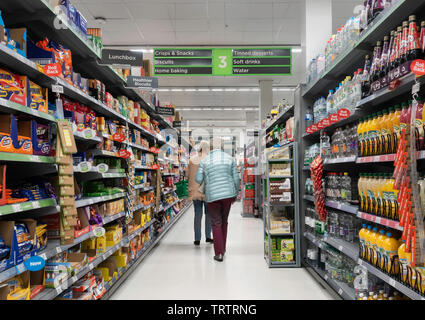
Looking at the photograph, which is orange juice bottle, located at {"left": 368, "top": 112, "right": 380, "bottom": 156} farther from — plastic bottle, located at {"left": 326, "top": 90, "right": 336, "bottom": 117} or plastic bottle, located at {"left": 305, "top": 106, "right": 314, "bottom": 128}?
A: plastic bottle, located at {"left": 305, "top": 106, "right": 314, "bottom": 128}

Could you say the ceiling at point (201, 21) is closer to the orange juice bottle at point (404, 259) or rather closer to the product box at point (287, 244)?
the product box at point (287, 244)

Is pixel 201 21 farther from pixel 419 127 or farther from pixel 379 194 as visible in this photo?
pixel 419 127

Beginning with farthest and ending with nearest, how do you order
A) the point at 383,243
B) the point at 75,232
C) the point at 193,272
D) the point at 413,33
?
1. the point at 193,272
2. the point at 75,232
3. the point at 383,243
4. the point at 413,33

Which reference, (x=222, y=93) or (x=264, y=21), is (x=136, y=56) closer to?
(x=264, y=21)

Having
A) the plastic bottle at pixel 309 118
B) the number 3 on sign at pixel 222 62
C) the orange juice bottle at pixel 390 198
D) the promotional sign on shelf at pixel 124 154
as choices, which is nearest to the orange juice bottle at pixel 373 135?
the orange juice bottle at pixel 390 198

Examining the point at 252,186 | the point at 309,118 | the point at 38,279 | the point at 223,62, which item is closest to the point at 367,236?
the point at 309,118

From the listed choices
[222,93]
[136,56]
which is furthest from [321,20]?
[222,93]

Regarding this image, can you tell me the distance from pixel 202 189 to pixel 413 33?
3.65m

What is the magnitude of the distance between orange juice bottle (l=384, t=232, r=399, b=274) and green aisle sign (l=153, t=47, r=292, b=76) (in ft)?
17.6

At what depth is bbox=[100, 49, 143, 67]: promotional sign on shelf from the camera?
11.2 feet

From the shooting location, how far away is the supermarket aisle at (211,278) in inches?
137

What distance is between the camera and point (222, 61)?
734 cm

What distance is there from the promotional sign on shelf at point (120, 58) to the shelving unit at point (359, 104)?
203 cm
